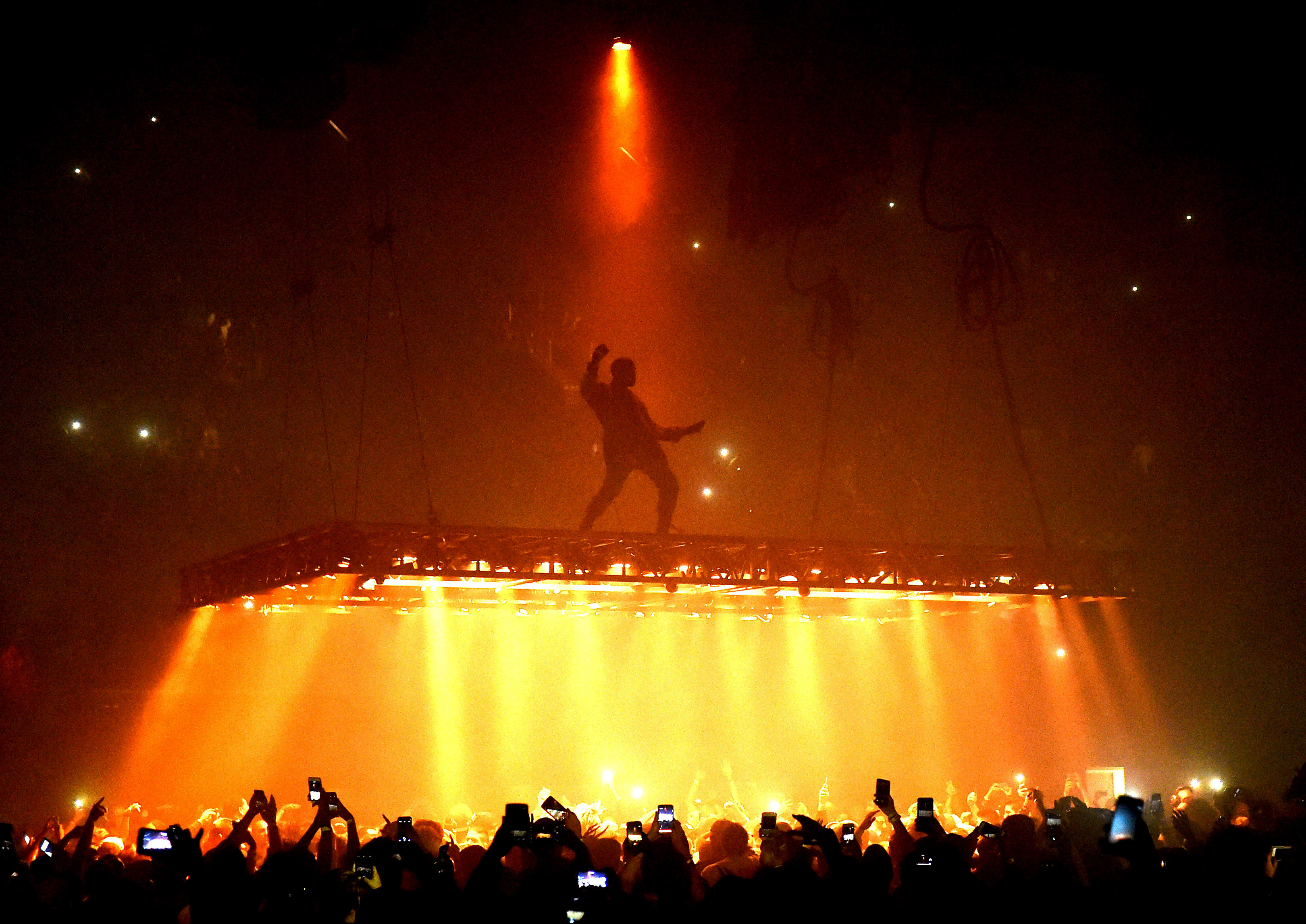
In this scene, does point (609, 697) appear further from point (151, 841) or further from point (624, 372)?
point (151, 841)

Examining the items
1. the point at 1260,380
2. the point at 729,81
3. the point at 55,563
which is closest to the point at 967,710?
the point at 1260,380

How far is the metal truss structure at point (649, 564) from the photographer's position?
11.0 meters

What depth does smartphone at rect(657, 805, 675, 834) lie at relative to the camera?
652 cm

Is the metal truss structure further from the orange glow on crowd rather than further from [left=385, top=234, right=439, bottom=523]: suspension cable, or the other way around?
[left=385, top=234, right=439, bottom=523]: suspension cable

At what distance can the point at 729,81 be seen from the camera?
1364cm

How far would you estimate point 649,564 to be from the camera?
1192 cm

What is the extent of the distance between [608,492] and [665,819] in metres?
5.90

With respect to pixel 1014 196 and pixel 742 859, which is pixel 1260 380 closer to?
pixel 1014 196

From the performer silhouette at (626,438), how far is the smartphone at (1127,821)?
7894mm

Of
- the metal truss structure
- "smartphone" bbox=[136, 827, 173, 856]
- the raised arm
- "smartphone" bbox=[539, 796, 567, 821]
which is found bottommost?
"smartphone" bbox=[136, 827, 173, 856]

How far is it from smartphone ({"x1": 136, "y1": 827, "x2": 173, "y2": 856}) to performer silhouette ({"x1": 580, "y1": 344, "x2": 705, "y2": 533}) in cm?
700

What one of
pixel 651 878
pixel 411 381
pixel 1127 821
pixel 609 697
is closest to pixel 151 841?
pixel 651 878

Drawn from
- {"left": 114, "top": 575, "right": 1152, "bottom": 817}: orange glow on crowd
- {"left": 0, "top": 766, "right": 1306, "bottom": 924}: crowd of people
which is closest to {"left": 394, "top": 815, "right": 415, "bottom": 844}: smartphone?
{"left": 0, "top": 766, "right": 1306, "bottom": 924}: crowd of people

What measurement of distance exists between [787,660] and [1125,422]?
5.44 meters
